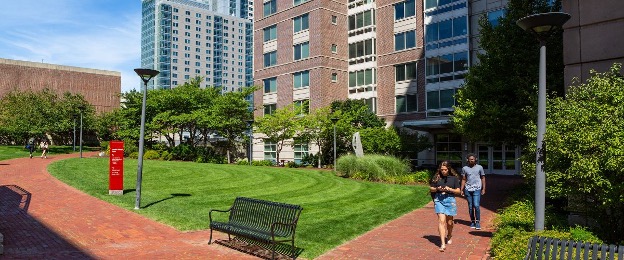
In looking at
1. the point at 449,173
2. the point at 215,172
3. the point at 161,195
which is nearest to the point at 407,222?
the point at 449,173

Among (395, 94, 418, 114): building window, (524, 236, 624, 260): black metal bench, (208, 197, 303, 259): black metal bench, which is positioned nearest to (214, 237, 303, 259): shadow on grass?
(208, 197, 303, 259): black metal bench

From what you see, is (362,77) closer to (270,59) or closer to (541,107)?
(270,59)

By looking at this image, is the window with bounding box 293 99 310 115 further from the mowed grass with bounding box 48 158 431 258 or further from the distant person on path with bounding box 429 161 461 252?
the distant person on path with bounding box 429 161 461 252

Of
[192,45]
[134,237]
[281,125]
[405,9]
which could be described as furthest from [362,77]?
[192,45]

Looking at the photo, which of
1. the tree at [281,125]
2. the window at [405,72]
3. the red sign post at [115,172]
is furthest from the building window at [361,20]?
the red sign post at [115,172]

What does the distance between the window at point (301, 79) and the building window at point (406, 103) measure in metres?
8.16

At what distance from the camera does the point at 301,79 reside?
40719 mm

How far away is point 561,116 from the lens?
8523 millimetres

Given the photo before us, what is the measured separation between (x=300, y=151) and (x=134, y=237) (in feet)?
100

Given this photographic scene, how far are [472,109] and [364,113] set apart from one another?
1820cm

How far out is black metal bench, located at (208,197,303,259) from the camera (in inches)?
324

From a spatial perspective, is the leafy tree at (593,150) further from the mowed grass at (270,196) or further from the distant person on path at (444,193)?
the mowed grass at (270,196)

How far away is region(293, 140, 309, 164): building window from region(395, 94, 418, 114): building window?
27.7 feet

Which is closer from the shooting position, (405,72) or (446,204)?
(446,204)
